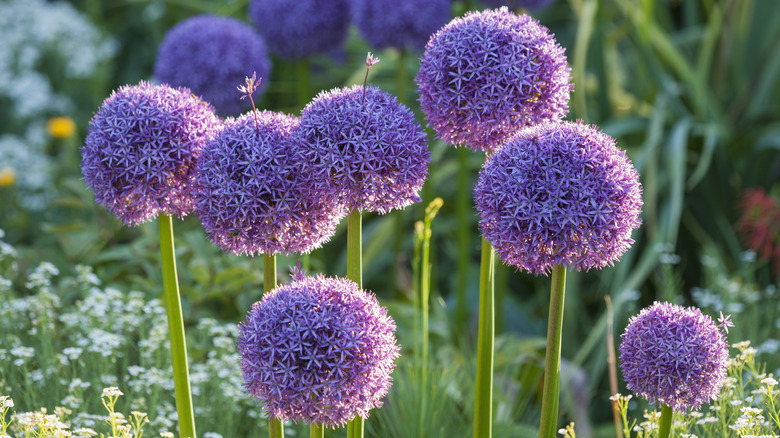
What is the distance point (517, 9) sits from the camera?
3.30m

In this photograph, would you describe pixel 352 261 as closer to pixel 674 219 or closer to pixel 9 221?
pixel 674 219

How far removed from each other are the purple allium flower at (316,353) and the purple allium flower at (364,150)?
21cm

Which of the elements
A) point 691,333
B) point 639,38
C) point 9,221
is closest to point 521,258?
point 691,333

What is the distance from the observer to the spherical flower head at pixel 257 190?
1688 millimetres

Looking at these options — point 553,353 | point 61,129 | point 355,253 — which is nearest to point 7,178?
point 61,129

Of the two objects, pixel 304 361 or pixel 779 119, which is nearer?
pixel 304 361

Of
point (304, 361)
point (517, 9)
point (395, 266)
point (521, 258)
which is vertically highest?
point (517, 9)

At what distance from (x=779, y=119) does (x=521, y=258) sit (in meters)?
3.24

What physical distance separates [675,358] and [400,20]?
2.06 metres

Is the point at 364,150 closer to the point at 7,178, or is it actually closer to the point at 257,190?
the point at 257,190

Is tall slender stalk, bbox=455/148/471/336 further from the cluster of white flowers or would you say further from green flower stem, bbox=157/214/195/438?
the cluster of white flowers

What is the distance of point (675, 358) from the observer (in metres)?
1.71

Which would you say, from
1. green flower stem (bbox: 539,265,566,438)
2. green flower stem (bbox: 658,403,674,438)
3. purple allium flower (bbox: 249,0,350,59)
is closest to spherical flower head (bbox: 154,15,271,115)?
purple allium flower (bbox: 249,0,350,59)

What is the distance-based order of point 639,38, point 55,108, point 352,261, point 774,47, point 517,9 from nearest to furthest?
point 352,261
point 517,9
point 639,38
point 774,47
point 55,108
